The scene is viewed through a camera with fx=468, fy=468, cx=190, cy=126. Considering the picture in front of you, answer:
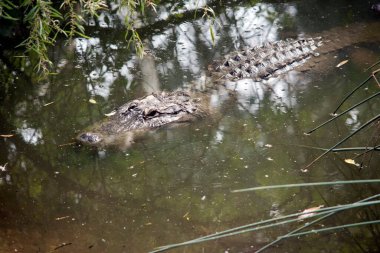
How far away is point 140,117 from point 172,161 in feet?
2.01

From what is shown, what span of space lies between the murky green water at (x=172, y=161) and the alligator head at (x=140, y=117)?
0.12 m

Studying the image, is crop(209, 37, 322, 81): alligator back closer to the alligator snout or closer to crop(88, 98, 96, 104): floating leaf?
crop(88, 98, 96, 104): floating leaf

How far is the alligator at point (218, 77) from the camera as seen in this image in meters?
4.11

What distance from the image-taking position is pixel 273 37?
5.95m

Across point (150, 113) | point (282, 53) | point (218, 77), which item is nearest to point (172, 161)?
point (150, 113)

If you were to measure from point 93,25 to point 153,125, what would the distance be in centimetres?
278

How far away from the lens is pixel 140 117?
4.20 meters

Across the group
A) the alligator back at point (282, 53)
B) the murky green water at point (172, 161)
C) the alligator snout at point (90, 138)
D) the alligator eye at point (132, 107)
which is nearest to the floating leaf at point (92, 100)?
the murky green water at point (172, 161)

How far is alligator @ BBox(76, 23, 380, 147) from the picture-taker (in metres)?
4.11

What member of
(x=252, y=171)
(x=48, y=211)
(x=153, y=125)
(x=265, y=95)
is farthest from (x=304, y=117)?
(x=48, y=211)

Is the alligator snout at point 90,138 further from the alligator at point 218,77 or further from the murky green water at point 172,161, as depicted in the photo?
the murky green water at point 172,161

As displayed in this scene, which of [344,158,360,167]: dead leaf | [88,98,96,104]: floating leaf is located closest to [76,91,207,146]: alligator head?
[88,98,96,104]: floating leaf

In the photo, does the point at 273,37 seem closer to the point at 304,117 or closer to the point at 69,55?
the point at 304,117

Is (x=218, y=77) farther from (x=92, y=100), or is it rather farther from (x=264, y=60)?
(x=92, y=100)
